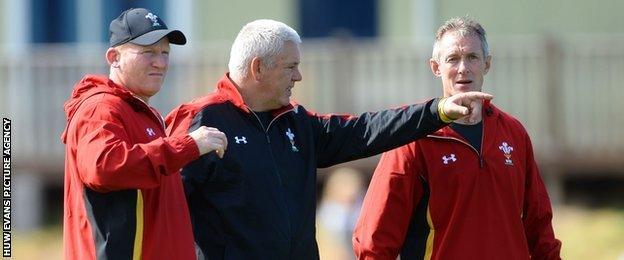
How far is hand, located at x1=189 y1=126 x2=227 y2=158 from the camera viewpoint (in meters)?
6.32

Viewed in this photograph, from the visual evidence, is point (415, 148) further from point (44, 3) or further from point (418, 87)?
point (44, 3)

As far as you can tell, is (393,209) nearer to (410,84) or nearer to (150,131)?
(150,131)

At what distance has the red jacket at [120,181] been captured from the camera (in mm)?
6234

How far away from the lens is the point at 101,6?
1714cm

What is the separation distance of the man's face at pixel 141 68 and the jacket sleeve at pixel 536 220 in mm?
1838

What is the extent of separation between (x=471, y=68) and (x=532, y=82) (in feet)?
29.1

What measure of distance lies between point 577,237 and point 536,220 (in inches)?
277

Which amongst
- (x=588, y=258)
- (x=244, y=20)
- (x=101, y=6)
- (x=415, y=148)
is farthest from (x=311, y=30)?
(x=415, y=148)

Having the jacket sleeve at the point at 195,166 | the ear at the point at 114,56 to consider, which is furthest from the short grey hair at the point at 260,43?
the ear at the point at 114,56

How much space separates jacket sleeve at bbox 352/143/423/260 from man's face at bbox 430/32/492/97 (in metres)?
0.35

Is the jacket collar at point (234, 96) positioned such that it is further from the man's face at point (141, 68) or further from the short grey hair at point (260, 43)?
the man's face at point (141, 68)

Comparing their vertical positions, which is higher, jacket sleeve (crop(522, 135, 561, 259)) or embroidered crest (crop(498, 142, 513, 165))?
embroidered crest (crop(498, 142, 513, 165))

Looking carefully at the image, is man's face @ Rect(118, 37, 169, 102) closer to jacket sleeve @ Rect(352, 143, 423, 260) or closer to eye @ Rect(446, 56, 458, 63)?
jacket sleeve @ Rect(352, 143, 423, 260)

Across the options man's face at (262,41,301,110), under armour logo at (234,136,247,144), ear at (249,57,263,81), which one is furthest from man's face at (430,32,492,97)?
under armour logo at (234,136,247,144)
